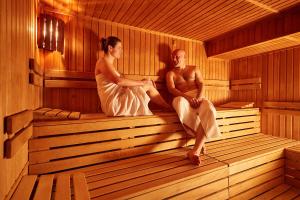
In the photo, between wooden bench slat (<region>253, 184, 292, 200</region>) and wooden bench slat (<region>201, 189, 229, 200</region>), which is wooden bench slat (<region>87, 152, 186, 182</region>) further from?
wooden bench slat (<region>253, 184, 292, 200</region>)

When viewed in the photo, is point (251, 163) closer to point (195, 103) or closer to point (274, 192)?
point (274, 192)

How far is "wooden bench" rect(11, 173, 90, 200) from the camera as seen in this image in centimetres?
120

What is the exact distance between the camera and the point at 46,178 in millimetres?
1544

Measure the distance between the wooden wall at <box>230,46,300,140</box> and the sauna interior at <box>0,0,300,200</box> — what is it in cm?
2

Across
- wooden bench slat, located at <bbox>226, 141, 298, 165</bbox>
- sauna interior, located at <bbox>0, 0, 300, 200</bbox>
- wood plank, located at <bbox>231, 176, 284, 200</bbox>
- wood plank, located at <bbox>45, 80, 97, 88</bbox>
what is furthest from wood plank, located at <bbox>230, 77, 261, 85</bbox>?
wood plank, located at <bbox>45, 80, 97, 88</bbox>

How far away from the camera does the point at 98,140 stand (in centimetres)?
196

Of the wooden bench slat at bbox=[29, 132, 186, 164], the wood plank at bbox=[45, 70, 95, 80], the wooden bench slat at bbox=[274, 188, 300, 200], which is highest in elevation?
the wood plank at bbox=[45, 70, 95, 80]

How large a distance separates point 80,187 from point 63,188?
116mm

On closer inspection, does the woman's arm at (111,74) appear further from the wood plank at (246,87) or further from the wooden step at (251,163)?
the wood plank at (246,87)

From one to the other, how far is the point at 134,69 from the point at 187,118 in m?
1.40

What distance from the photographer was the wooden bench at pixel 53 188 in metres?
1.20

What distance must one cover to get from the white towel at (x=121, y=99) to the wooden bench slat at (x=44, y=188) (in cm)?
96

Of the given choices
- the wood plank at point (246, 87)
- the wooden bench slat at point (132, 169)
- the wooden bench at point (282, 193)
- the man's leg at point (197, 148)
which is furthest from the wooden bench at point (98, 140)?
the wood plank at point (246, 87)

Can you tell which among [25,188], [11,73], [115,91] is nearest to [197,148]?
[115,91]
